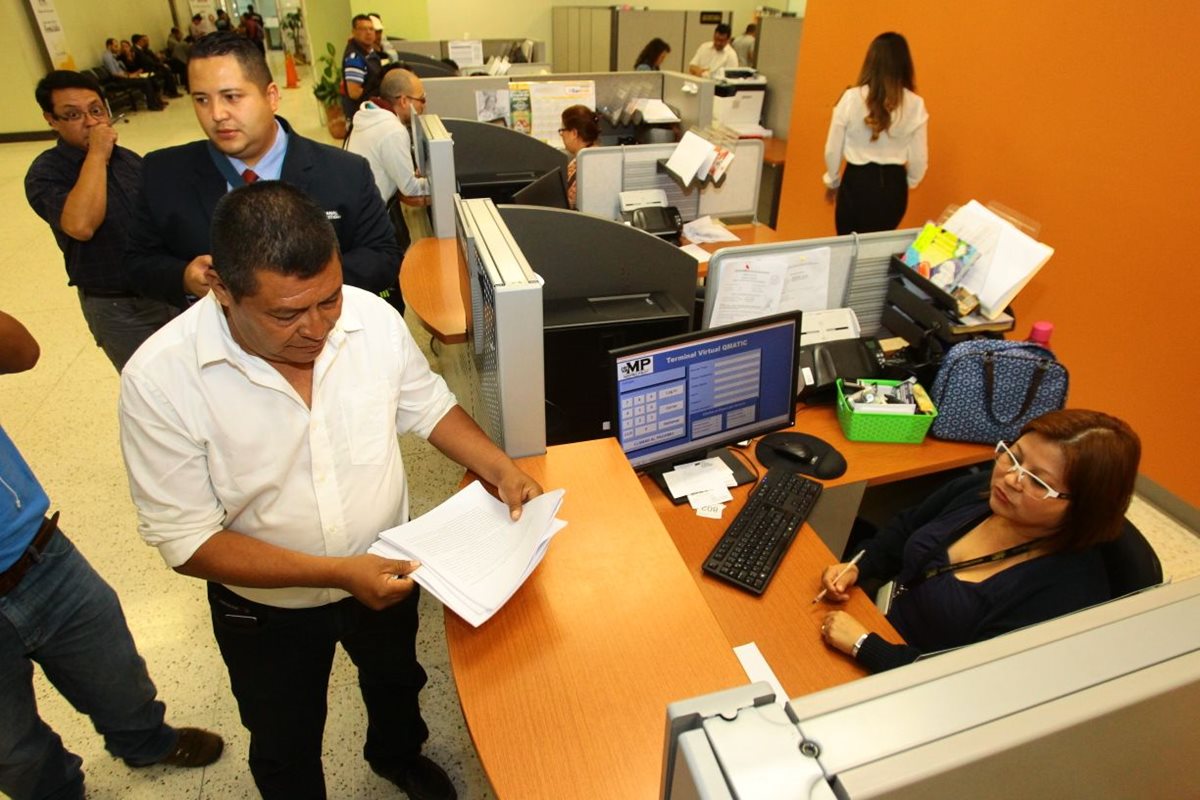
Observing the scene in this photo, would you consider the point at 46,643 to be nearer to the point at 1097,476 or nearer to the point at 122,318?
the point at 122,318

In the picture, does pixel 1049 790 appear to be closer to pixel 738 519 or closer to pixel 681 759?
pixel 681 759


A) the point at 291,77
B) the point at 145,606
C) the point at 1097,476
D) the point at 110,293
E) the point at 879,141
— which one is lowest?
the point at 145,606

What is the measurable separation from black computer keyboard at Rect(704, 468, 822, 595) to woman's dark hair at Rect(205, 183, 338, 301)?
1020 millimetres

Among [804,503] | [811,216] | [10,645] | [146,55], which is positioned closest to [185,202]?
[10,645]

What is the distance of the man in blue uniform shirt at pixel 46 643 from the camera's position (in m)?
1.25

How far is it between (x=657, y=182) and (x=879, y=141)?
1.30 m

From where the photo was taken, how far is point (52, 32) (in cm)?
850

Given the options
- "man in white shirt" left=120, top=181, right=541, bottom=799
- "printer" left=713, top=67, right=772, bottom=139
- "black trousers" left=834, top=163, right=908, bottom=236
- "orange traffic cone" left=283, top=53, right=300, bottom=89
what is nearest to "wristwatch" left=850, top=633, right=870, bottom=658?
"man in white shirt" left=120, top=181, right=541, bottom=799

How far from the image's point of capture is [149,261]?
1768mm

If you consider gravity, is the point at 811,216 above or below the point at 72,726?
above

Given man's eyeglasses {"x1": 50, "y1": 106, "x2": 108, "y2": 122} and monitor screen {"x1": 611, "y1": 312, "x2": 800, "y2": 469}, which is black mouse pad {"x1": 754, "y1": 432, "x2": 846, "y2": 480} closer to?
monitor screen {"x1": 611, "y1": 312, "x2": 800, "y2": 469}

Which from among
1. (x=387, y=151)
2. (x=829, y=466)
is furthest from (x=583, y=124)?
(x=829, y=466)

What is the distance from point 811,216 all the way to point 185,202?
4.17 m

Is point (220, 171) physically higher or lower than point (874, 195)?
higher
